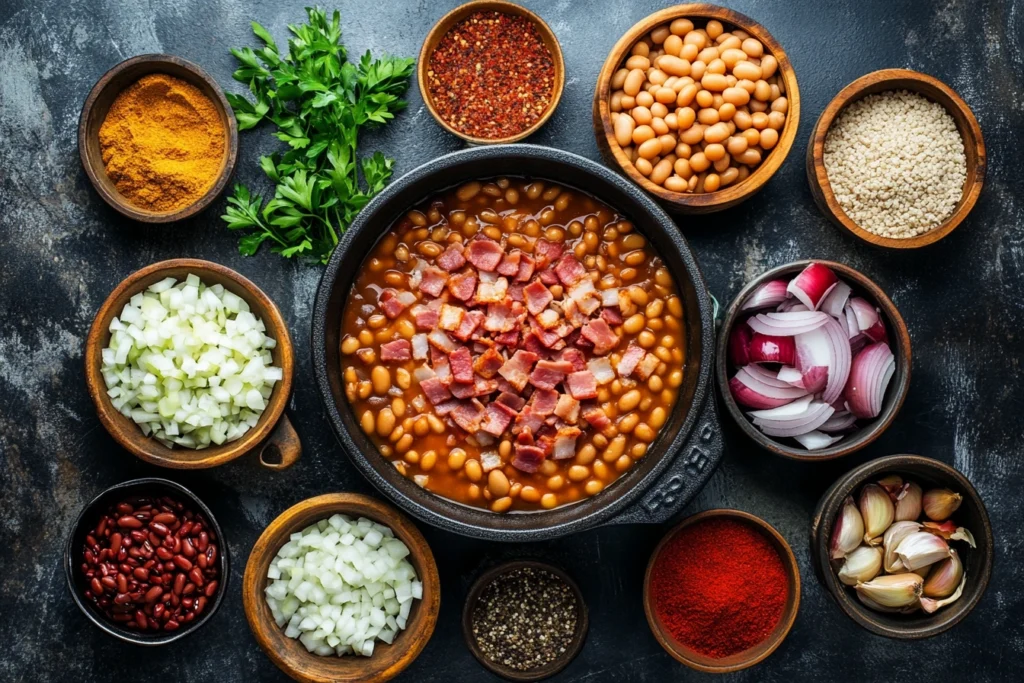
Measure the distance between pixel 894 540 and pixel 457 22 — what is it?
2844 mm

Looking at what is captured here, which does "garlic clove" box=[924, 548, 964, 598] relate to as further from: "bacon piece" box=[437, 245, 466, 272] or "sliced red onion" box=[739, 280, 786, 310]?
"bacon piece" box=[437, 245, 466, 272]

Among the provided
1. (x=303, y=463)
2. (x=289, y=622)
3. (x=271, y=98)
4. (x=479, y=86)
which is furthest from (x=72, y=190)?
(x=289, y=622)

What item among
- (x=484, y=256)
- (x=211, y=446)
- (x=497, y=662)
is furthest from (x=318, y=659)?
(x=484, y=256)

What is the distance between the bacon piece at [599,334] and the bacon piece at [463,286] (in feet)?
1.52

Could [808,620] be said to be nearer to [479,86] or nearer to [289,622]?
[289,622]

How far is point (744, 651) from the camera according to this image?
12.3 ft

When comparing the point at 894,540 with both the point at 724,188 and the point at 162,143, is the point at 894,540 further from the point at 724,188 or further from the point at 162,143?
the point at 162,143

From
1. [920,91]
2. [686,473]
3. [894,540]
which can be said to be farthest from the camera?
[920,91]

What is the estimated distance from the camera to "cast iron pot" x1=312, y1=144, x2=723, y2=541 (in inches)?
131

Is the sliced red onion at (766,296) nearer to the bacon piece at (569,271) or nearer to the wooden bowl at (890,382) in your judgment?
the wooden bowl at (890,382)

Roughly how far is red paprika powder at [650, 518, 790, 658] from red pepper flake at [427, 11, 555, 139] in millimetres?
1935

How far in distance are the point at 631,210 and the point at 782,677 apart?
7.12 feet

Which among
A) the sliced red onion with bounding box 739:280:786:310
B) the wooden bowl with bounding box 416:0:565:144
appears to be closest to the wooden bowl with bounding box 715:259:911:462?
the sliced red onion with bounding box 739:280:786:310

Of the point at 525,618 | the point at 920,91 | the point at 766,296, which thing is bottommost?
the point at 525,618
